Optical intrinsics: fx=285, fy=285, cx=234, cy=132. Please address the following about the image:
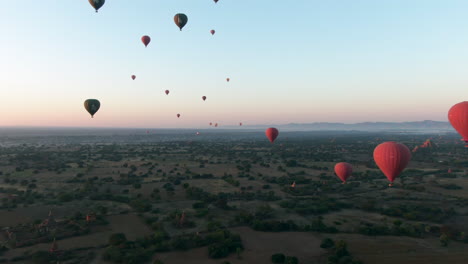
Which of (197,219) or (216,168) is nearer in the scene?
(197,219)

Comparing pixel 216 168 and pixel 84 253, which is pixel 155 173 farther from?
pixel 84 253

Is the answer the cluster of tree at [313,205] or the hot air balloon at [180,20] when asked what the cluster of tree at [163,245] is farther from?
the hot air balloon at [180,20]

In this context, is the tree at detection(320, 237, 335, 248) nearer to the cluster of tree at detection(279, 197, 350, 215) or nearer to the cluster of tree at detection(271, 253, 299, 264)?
the cluster of tree at detection(271, 253, 299, 264)

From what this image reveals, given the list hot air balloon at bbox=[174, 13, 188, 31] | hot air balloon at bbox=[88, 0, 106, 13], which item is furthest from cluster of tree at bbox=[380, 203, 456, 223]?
hot air balloon at bbox=[88, 0, 106, 13]

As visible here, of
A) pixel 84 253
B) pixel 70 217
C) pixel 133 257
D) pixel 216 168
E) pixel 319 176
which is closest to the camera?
pixel 133 257

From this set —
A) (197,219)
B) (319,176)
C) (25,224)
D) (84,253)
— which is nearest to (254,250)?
(197,219)

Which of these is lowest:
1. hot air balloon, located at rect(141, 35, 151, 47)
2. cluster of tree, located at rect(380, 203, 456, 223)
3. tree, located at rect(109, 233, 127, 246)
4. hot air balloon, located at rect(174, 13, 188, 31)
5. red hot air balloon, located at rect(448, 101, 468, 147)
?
cluster of tree, located at rect(380, 203, 456, 223)
